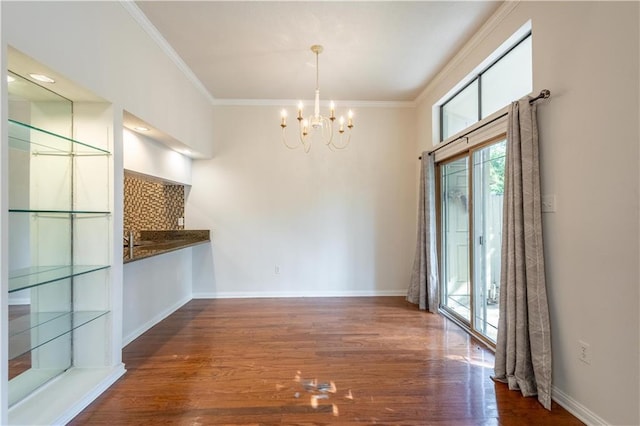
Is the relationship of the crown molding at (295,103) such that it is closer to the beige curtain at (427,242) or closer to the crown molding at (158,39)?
the crown molding at (158,39)

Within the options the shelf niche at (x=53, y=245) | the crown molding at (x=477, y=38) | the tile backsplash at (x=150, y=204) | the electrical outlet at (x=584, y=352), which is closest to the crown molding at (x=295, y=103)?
the crown molding at (x=477, y=38)

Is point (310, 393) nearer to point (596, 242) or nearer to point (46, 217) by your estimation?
point (596, 242)

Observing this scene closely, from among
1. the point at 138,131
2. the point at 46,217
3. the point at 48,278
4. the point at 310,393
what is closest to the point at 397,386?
the point at 310,393

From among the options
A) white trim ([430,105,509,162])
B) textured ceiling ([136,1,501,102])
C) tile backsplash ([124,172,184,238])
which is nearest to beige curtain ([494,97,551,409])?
white trim ([430,105,509,162])

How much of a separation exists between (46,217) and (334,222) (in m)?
3.34

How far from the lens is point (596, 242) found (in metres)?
1.73

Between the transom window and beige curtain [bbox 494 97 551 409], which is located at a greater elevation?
the transom window

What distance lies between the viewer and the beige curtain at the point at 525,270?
6.57ft

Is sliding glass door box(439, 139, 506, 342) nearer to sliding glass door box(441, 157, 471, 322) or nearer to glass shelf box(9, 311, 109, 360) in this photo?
sliding glass door box(441, 157, 471, 322)

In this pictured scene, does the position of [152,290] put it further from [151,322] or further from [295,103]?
[295,103]

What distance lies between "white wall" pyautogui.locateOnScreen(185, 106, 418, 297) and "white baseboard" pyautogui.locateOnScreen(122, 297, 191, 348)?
42 centimetres

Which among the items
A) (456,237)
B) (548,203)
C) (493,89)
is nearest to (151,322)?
(456,237)

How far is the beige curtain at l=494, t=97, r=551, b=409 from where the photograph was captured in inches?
78.8

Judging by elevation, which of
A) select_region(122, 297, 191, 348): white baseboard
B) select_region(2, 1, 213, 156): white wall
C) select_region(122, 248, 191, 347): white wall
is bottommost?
select_region(122, 297, 191, 348): white baseboard
